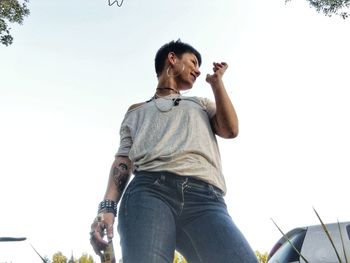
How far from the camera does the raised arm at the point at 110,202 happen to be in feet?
7.02

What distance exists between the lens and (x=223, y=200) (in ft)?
7.56

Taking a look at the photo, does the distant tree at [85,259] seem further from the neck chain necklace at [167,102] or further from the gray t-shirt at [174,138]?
the neck chain necklace at [167,102]

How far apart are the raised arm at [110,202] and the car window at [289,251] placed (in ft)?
11.3

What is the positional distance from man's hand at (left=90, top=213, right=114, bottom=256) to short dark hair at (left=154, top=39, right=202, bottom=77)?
1.04 meters

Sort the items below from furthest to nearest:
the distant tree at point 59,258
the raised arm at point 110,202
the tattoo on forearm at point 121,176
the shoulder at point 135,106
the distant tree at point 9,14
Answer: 1. the distant tree at point 9,14
2. the shoulder at point 135,106
3. the tattoo on forearm at point 121,176
4. the raised arm at point 110,202
5. the distant tree at point 59,258

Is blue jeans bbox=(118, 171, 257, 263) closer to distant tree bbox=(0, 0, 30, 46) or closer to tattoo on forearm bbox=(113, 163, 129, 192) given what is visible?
tattoo on forearm bbox=(113, 163, 129, 192)

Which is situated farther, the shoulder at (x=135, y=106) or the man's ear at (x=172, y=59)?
the man's ear at (x=172, y=59)

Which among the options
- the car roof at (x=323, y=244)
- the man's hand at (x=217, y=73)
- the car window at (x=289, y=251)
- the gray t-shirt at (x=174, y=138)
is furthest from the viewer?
the car window at (x=289, y=251)

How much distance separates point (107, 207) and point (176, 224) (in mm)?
353

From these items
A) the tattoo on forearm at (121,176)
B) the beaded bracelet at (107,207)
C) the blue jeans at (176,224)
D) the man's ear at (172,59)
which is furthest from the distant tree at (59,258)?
the man's ear at (172,59)

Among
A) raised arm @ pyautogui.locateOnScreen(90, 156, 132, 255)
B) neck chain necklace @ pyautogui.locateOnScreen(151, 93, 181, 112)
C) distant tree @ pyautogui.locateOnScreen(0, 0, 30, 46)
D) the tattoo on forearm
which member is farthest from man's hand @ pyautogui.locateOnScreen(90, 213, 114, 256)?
distant tree @ pyautogui.locateOnScreen(0, 0, 30, 46)

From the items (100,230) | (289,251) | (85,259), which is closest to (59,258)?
(85,259)

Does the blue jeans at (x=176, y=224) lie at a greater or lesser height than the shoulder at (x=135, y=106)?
lesser

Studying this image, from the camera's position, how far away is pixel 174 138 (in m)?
2.41
